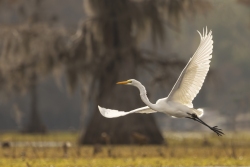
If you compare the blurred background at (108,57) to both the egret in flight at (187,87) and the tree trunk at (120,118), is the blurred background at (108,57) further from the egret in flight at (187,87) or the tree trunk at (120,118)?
the egret in flight at (187,87)

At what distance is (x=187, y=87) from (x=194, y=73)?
30 cm

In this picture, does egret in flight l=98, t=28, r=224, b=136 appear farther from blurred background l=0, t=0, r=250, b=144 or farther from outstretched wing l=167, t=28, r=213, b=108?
blurred background l=0, t=0, r=250, b=144

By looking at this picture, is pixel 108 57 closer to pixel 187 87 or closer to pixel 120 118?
pixel 120 118

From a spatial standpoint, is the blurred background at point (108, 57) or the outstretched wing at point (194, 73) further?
the blurred background at point (108, 57)

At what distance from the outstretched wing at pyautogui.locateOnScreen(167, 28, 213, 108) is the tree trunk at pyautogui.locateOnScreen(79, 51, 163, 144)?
15.6 m

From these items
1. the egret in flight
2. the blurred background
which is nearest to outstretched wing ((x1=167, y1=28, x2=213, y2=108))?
the egret in flight

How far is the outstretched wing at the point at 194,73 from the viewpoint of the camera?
15664 millimetres

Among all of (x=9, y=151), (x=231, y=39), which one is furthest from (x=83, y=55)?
(x=231, y=39)

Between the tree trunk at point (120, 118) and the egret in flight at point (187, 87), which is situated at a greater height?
the egret in flight at point (187, 87)

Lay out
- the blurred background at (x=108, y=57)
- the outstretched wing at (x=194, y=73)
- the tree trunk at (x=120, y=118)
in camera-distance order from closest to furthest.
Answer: the outstretched wing at (x=194, y=73) < the blurred background at (x=108, y=57) < the tree trunk at (x=120, y=118)

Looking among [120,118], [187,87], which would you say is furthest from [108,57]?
[187,87]

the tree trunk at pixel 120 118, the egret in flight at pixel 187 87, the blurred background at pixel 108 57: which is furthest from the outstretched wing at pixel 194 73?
the tree trunk at pixel 120 118

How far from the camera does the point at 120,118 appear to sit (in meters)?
32.2

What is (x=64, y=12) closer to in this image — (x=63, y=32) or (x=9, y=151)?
(x=63, y=32)
